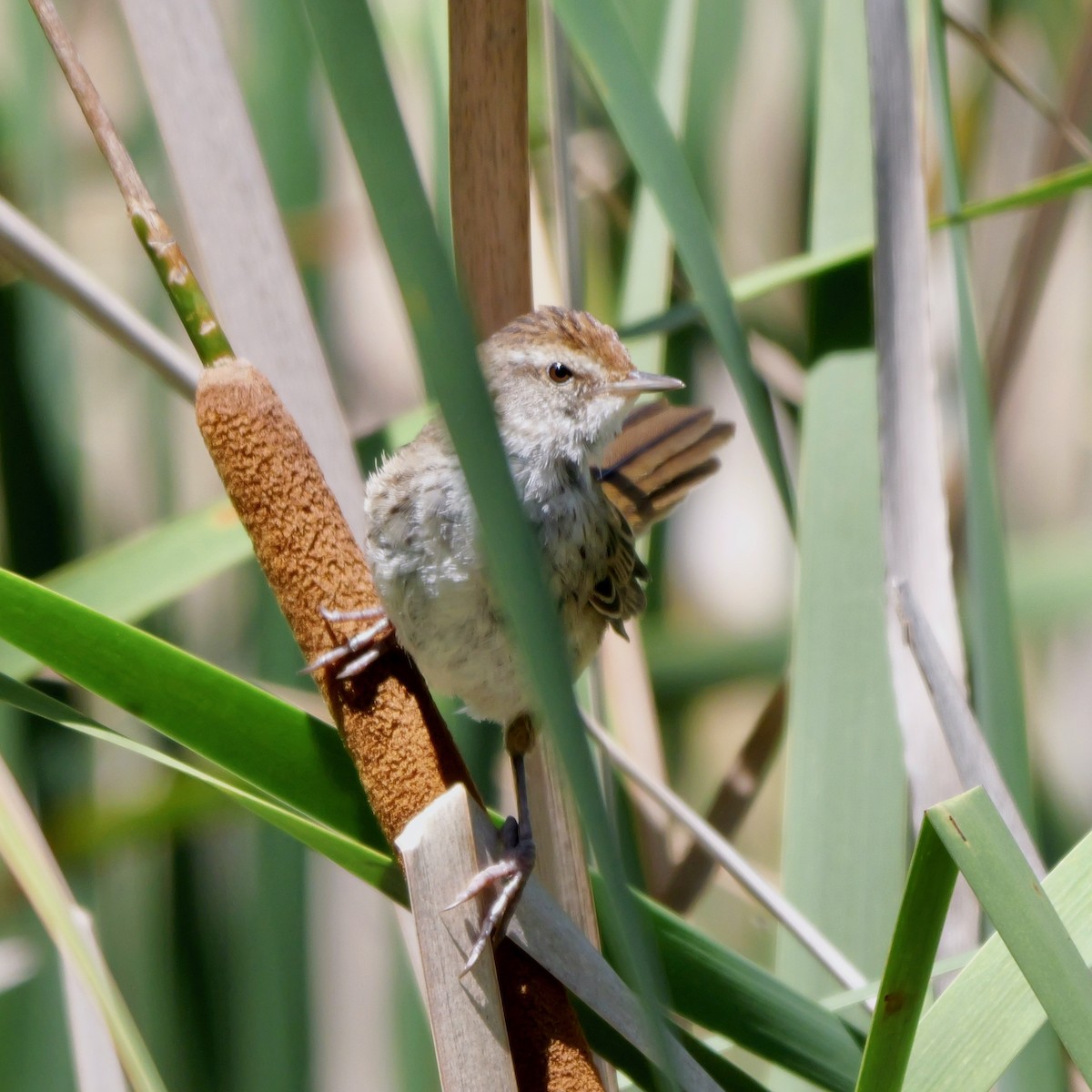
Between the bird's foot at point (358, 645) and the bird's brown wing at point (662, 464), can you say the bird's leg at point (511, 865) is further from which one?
the bird's brown wing at point (662, 464)

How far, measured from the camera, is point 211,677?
37.1 inches

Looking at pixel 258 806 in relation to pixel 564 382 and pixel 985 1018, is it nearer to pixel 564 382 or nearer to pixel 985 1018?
pixel 985 1018

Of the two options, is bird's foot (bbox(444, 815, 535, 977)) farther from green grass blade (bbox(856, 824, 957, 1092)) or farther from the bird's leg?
green grass blade (bbox(856, 824, 957, 1092))

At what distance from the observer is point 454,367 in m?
0.64

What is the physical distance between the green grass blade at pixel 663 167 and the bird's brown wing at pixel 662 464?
0.66 metres

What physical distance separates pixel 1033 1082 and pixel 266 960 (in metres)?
0.87

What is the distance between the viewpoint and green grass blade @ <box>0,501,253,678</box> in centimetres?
133

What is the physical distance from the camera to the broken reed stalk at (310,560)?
0.93 metres

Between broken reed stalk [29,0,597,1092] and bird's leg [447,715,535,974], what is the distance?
0.15 feet

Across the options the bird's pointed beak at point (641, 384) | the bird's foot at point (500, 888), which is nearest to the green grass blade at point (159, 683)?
the bird's foot at point (500, 888)

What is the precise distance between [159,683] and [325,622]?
19 centimetres

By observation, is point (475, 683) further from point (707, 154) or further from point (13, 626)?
point (707, 154)

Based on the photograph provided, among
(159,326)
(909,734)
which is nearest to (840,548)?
(909,734)

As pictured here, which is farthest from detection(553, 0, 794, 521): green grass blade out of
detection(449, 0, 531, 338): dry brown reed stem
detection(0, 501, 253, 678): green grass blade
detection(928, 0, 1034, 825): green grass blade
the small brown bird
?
detection(0, 501, 253, 678): green grass blade
